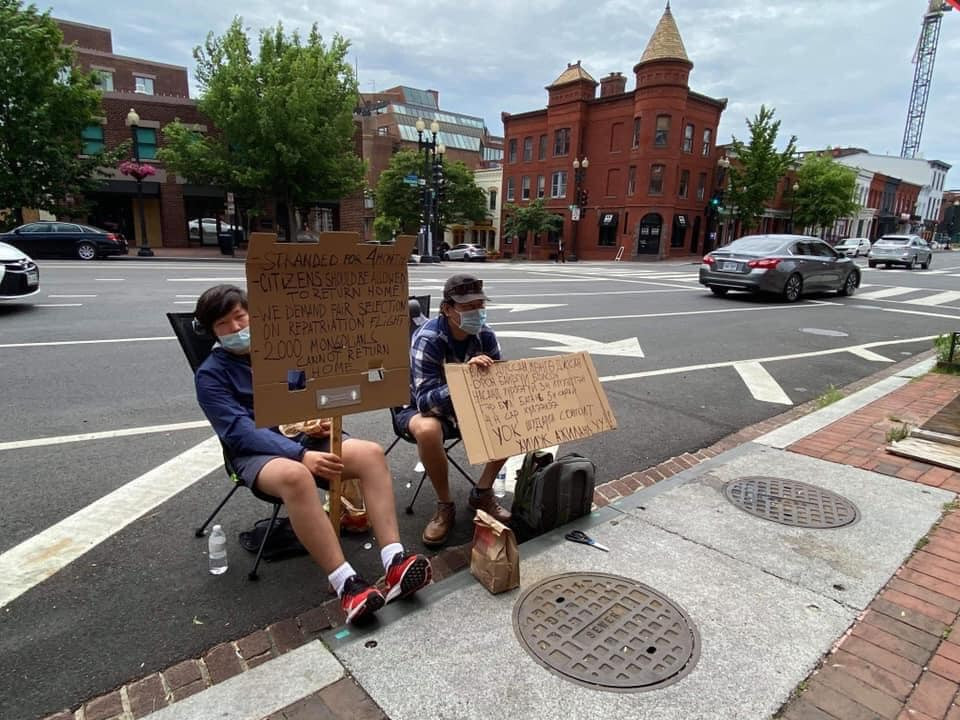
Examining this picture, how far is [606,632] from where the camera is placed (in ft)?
7.99

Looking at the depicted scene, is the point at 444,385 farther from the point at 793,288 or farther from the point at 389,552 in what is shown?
the point at 793,288

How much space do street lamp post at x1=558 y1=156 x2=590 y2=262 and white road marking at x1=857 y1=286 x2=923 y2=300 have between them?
2247 cm

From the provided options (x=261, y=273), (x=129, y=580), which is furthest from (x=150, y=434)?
(x=261, y=273)

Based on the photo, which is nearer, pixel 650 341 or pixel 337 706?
pixel 337 706

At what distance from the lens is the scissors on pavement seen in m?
3.08

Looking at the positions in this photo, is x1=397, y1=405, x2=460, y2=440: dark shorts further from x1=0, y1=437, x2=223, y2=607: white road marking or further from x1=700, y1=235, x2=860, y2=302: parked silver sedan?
x1=700, y1=235, x2=860, y2=302: parked silver sedan

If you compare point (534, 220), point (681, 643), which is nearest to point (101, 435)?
point (681, 643)

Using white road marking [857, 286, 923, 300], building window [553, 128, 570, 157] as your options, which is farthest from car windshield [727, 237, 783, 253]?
building window [553, 128, 570, 157]

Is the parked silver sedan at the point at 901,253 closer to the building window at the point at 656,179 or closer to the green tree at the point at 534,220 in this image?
the building window at the point at 656,179

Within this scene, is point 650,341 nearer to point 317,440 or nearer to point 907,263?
point 317,440

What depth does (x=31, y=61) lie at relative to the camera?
2316 centimetres

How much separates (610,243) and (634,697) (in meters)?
42.5

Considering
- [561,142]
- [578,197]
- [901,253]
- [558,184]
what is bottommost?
[901,253]

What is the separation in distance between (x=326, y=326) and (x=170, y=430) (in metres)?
2.82
